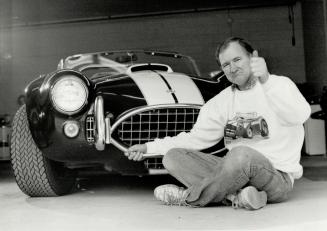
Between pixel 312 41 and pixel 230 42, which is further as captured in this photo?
pixel 312 41

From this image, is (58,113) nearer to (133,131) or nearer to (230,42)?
(133,131)

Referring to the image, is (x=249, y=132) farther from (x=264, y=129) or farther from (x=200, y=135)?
(x=200, y=135)

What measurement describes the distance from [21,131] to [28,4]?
Result: 6.19 metres

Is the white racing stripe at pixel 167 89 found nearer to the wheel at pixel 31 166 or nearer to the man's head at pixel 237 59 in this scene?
the man's head at pixel 237 59

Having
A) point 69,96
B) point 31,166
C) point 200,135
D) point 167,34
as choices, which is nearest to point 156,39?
point 167,34

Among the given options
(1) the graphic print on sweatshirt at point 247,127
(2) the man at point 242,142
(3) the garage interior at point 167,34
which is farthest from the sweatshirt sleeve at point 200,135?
(3) the garage interior at point 167,34

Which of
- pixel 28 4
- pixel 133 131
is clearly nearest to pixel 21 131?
pixel 133 131

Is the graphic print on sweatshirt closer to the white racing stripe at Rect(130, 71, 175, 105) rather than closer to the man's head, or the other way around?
the man's head

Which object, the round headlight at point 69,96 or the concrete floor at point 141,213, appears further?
the round headlight at point 69,96

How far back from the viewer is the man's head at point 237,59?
7.45 ft

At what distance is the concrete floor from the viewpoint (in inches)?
76.1

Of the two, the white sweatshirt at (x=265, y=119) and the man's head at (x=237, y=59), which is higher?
the man's head at (x=237, y=59)

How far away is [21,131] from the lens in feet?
9.20

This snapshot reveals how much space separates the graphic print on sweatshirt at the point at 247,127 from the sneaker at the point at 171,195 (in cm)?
36
